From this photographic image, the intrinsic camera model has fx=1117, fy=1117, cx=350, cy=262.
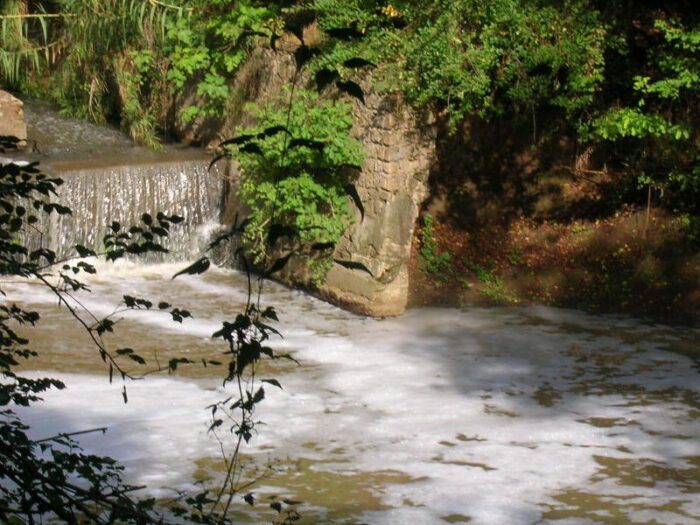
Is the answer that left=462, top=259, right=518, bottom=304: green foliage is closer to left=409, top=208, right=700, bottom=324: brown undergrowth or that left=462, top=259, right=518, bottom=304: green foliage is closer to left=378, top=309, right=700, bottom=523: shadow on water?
left=409, top=208, right=700, bottom=324: brown undergrowth

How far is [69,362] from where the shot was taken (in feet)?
25.8

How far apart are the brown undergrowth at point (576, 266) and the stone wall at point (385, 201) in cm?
64

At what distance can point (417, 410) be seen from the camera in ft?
23.6

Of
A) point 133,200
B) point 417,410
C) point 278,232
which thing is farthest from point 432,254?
point 278,232

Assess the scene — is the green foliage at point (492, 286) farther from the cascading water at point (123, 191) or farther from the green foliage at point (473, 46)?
the cascading water at point (123, 191)

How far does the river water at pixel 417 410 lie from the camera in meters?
5.81

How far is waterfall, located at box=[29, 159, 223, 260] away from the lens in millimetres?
10180

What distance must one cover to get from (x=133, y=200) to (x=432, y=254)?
2.84 metres

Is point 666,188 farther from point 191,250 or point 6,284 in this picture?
point 6,284

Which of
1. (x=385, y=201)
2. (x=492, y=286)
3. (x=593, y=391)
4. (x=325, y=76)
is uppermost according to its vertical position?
(x=325, y=76)

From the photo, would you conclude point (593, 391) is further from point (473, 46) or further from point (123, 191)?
point (123, 191)

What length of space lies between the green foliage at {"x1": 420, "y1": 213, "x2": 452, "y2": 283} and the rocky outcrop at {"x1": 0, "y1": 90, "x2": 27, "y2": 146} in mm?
4073

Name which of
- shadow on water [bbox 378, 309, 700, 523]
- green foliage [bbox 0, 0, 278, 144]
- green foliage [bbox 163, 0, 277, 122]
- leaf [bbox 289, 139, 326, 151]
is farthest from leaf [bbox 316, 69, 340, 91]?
green foliage [bbox 163, 0, 277, 122]

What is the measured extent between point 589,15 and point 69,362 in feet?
17.0
